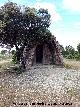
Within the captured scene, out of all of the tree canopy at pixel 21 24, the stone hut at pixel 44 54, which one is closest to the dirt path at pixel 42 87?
the stone hut at pixel 44 54

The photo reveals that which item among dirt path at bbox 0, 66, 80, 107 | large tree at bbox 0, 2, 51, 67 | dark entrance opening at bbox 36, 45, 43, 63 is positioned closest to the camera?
dirt path at bbox 0, 66, 80, 107

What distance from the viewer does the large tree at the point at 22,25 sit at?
139 ft

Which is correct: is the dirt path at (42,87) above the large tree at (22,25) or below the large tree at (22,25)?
below

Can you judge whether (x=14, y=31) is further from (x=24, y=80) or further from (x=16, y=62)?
(x=24, y=80)

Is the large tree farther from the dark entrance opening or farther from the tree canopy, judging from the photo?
the dark entrance opening

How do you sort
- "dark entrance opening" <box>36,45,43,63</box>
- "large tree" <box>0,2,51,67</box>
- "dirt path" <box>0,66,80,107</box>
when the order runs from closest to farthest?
"dirt path" <box>0,66,80,107</box> → "large tree" <box>0,2,51,67</box> → "dark entrance opening" <box>36,45,43,63</box>

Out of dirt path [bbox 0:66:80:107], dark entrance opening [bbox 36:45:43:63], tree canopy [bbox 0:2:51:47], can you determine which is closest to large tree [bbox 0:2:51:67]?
tree canopy [bbox 0:2:51:47]

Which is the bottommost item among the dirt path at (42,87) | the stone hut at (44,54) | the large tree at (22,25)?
the dirt path at (42,87)

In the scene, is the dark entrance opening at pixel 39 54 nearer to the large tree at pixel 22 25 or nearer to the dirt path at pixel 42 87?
the large tree at pixel 22 25

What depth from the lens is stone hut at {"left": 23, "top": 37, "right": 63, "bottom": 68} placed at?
1671 inches

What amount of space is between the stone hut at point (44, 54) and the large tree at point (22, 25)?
1249 millimetres

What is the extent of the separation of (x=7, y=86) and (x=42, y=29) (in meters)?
16.7

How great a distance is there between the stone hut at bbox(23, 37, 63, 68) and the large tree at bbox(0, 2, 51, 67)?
49.2 inches

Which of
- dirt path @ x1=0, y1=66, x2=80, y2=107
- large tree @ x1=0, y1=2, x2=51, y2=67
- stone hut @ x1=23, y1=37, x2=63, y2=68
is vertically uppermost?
large tree @ x1=0, y1=2, x2=51, y2=67
